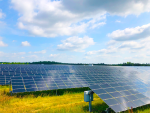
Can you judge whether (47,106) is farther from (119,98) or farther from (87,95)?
(119,98)

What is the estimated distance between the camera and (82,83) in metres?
19.4

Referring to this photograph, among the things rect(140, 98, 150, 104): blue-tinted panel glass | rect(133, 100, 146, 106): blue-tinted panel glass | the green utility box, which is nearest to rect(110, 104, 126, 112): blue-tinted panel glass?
rect(133, 100, 146, 106): blue-tinted panel glass

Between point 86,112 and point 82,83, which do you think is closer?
point 86,112

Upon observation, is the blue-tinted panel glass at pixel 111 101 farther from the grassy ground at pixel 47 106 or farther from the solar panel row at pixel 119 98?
the grassy ground at pixel 47 106

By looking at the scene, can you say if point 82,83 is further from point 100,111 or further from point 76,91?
point 100,111

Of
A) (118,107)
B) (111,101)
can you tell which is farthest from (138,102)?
(111,101)

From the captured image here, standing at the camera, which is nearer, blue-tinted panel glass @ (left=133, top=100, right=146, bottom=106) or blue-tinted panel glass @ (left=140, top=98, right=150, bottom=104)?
blue-tinted panel glass @ (left=133, top=100, right=146, bottom=106)

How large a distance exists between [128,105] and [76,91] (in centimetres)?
1090

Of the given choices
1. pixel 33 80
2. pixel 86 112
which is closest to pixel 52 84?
pixel 33 80

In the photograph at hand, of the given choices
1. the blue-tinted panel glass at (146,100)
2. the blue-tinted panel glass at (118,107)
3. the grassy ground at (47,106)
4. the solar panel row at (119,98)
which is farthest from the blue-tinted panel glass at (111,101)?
the blue-tinted panel glass at (146,100)

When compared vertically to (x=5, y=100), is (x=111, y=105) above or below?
above

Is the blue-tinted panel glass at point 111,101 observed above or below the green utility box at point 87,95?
below

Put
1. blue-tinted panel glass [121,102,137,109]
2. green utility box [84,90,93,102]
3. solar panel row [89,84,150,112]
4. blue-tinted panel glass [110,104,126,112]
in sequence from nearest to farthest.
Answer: blue-tinted panel glass [110,104,126,112], solar panel row [89,84,150,112], blue-tinted panel glass [121,102,137,109], green utility box [84,90,93,102]

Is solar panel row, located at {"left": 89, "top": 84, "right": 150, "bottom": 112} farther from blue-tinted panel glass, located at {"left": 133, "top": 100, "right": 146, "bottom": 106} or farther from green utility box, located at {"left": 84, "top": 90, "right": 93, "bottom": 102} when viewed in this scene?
green utility box, located at {"left": 84, "top": 90, "right": 93, "bottom": 102}
